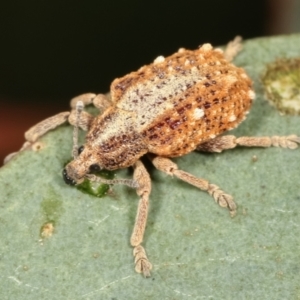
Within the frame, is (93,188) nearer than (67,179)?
No

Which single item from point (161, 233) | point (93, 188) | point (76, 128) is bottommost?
point (161, 233)

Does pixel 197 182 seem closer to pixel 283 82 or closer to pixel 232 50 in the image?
pixel 283 82

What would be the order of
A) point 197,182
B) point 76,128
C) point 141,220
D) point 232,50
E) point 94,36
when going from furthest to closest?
point 94,36 → point 232,50 → point 76,128 → point 197,182 → point 141,220

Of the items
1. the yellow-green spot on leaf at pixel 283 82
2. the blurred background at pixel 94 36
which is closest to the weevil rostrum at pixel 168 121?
the yellow-green spot on leaf at pixel 283 82

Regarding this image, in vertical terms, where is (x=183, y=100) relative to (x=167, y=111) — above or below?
above

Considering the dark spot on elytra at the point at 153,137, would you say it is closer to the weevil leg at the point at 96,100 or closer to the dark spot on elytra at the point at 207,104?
the dark spot on elytra at the point at 207,104

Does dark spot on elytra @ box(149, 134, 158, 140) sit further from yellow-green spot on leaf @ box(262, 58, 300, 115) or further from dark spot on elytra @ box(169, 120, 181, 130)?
yellow-green spot on leaf @ box(262, 58, 300, 115)

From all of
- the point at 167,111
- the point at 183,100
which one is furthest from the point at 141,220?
the point at 183,100
